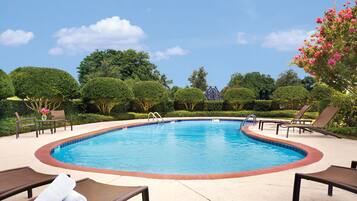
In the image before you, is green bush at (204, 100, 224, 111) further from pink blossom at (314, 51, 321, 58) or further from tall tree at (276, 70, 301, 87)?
tall tree at (276, 70, 301, 87)

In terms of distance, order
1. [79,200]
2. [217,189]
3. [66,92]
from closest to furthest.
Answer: [79,200], [217,189], [66,92]

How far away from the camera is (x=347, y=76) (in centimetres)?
1018

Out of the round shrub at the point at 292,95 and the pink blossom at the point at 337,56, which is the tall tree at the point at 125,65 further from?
the pink blossom at the point at 337,56

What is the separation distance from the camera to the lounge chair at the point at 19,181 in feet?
10.3

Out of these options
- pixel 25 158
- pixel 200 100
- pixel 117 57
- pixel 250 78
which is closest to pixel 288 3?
pixel 200 100

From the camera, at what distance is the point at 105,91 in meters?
20.3

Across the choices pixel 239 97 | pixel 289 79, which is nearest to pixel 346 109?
pixel 239 97

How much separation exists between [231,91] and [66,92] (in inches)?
601

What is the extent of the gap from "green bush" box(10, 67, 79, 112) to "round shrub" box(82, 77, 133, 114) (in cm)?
155

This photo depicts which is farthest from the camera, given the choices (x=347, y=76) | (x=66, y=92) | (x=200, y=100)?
(x=200, y=100)

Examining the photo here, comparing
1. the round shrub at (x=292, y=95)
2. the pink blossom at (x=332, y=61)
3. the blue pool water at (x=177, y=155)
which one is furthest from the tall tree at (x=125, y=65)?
the pink blossom at (x=332, y=61)

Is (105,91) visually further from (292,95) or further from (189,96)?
(292,95)

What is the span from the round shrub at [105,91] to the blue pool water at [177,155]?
8392 millimetres

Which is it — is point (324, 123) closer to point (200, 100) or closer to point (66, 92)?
point (66, 92)
